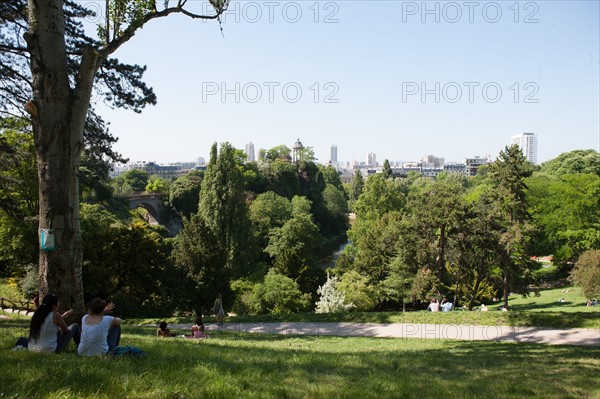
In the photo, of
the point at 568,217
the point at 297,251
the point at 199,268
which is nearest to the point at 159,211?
the point at 297,251

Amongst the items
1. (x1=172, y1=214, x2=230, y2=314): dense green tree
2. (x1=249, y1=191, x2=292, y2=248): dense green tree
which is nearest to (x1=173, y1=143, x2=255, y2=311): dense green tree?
(x1=172, y1=214, x2=230, y2=314): dense green tree

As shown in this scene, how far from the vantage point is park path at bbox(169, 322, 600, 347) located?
11.3 meters

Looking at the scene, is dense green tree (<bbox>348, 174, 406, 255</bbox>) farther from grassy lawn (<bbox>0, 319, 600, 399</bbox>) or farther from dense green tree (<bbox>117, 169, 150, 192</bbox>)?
dense green tree (<bbox>117, 169, 150, 192</bbox>)

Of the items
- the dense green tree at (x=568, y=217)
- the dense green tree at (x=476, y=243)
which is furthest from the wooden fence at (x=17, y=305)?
the dense green tree at (x=568, y=217)

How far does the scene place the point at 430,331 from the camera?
13.4 m

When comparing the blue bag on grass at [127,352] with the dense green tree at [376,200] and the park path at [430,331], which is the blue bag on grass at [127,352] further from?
the dense green tree at [376,200]

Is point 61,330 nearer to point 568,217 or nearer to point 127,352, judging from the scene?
point 127,352

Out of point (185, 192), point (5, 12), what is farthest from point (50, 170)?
point (185, 192)

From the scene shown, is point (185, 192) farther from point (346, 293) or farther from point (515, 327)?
point (515, 327)

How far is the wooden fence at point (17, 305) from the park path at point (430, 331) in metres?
8.68

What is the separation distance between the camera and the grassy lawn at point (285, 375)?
4.39 m

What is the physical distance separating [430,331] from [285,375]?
897 centimetres

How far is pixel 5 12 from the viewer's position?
35.6ft

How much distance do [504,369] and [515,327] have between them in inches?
261
